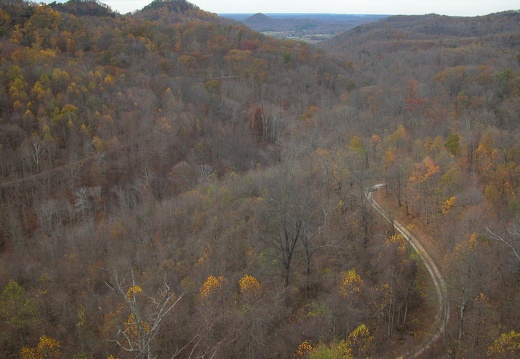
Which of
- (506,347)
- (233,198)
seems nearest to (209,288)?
(506,347)

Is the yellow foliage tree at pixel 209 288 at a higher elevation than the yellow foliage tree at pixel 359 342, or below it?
higher

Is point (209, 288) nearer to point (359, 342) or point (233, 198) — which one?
point (359, 342)

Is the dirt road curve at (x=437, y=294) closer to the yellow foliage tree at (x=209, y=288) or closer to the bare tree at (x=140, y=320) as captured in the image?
the yellow foliage tree at (x=209, y=288)

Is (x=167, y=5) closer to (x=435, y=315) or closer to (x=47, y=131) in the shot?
(x=47, y=131)

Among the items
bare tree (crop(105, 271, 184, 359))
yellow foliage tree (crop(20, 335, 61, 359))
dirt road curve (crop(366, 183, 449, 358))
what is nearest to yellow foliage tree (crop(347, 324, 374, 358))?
dirt road curve (crop(366, 183, 449, 358))

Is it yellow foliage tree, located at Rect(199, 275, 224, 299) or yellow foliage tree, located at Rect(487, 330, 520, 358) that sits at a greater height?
yellow foliage tree, located at Rect(487, 330, 520, 358)

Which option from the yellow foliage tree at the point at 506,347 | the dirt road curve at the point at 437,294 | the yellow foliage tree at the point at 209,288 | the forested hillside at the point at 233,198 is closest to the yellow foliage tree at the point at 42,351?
the forested hillside at the point at 233,198

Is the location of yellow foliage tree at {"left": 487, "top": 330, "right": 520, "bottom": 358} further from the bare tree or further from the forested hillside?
the bare tree

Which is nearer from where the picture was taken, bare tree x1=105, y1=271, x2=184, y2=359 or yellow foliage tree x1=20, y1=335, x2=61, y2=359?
bare tree x1=105, y1=271, x2=184, y2=359

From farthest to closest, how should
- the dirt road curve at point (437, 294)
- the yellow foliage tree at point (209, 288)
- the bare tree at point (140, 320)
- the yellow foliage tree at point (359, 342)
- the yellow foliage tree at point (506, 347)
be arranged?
1. the yellow foliage tree at point (209, 288)
2. the dirt road curve at point (437, 294)
3. the yellow foliage tree at point (359, 342)
4. the yellow foliage tree at point (506, 347)
5. the bare tree at point (140, 320)
